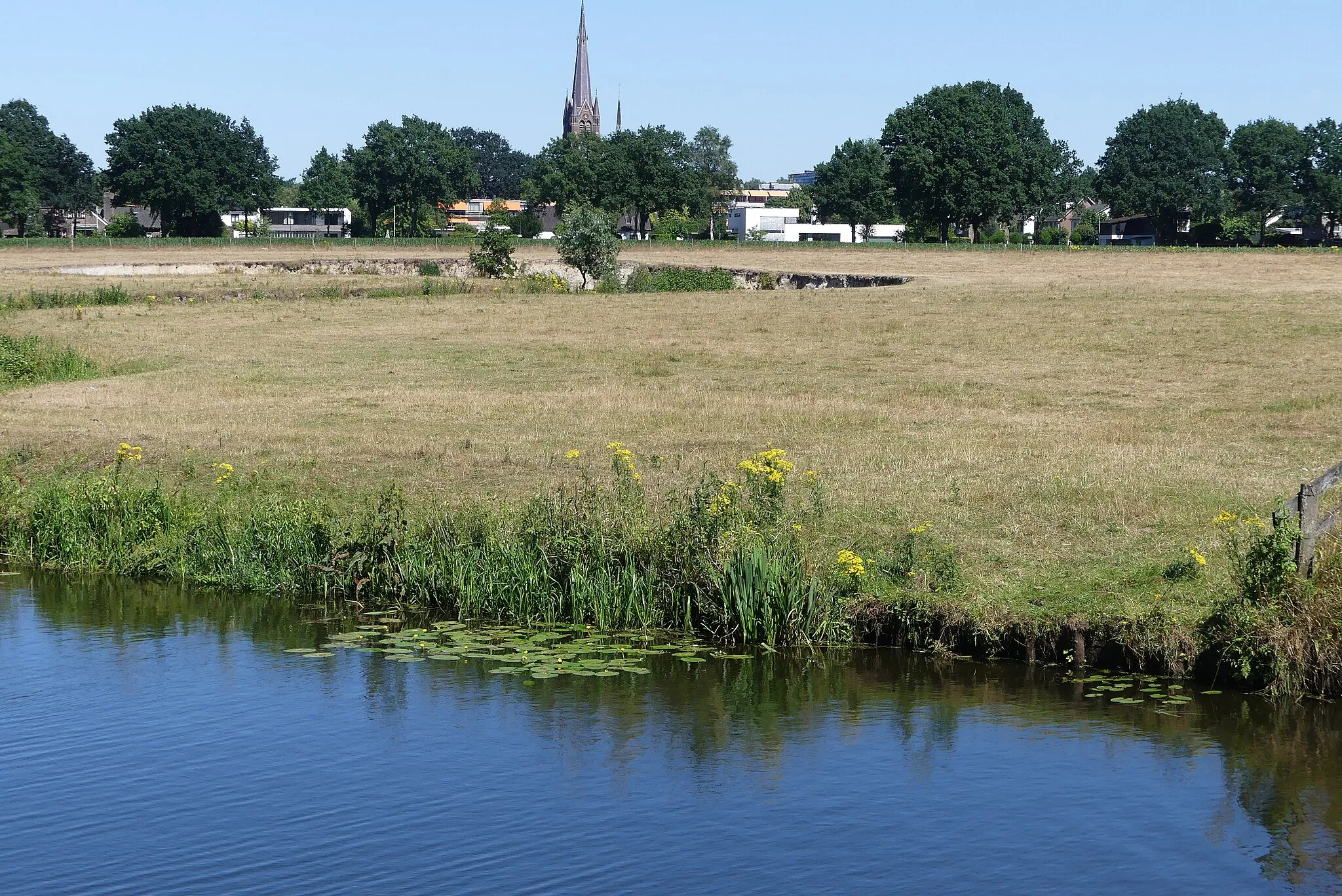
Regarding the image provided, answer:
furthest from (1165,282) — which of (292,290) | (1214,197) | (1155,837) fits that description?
(1214,197)

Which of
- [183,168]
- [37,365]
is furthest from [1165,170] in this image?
[37,365]

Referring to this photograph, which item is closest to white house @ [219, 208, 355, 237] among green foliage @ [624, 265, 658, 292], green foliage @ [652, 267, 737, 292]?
green foliage @ [624, 265, 658, 292]

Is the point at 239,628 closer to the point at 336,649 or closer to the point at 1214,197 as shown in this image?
the point at 336,649

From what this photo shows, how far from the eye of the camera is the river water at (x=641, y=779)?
10.8 meters

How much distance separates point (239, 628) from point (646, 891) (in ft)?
30.6

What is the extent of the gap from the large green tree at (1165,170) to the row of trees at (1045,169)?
0.14 meters

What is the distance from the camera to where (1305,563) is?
48.3ft

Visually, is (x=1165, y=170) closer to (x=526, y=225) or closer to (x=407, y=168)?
(x=526, y=225)

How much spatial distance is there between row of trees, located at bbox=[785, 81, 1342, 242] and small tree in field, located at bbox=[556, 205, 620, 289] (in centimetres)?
6374

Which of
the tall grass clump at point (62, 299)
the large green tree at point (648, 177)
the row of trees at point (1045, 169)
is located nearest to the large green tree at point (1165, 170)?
the row of trees at point (1045, 169)

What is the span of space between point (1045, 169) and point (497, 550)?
135247mm

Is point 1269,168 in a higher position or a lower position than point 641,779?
higher

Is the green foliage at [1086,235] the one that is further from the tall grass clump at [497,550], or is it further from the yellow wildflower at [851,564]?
the yellow wildflower at [851,564]

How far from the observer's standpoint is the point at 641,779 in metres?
12.7
